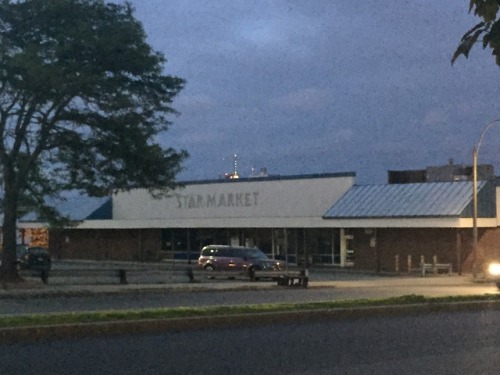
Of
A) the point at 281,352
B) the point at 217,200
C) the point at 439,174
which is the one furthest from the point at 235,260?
the point at 281,352

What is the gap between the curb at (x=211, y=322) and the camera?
16625 mm

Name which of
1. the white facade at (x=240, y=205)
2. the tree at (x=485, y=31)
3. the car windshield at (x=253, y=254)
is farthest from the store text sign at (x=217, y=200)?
the tree at (x=485, y=31)

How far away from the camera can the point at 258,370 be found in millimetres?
12523

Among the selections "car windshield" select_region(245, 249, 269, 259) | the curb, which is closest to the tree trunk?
"car windshield" select_region(245, 249, 269, 259)

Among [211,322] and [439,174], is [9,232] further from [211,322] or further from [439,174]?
[439,174]

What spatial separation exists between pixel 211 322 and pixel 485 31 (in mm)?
14849

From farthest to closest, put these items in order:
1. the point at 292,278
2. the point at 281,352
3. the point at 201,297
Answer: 1. the point at 292,278
2. the point at 201,297
3. the point at 281,352

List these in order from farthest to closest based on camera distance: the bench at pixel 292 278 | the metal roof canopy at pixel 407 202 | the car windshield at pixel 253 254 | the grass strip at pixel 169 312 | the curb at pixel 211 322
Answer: the metal roof canopy at pixel 407 202 < the car windshield at pixel 253 254 < the bench at pixel 292 278 < the grass strip at pixel 169 312 < the curb at pixel 211 322

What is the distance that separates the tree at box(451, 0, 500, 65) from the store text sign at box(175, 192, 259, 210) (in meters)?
56.7

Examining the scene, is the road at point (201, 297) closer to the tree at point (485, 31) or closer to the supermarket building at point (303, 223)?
the supermarket building at point (303, 223)

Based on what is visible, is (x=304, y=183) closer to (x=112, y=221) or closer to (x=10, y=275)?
(x=112, y=221)

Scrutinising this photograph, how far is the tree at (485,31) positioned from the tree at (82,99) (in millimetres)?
26816

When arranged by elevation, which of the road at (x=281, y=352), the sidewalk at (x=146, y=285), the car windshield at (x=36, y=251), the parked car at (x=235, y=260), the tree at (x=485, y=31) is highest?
the tree at (x=485, y=31)

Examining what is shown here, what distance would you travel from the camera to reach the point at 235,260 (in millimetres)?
46906
